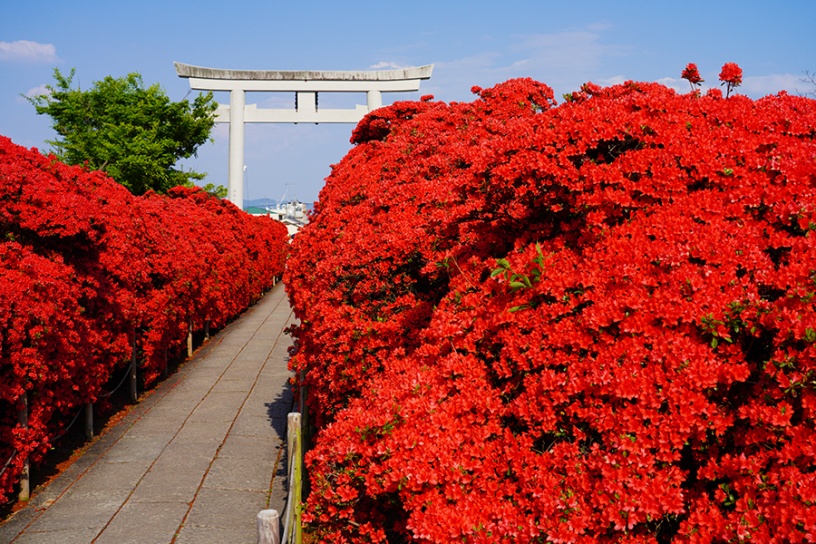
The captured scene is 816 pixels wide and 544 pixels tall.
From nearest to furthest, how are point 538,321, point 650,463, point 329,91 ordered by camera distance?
point 650,463 → point 538,321 → point 329,91

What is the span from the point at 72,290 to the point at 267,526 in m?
5.24

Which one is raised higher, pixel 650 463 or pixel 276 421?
pixel 650 463

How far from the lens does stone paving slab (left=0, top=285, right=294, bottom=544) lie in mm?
5934

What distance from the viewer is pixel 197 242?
45.1ft

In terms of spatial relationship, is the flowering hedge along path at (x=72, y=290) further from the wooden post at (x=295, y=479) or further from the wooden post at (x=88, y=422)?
the wooden post at (x=295, y=479)

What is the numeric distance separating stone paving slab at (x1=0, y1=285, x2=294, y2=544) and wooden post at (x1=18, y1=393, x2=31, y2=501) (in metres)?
0.12

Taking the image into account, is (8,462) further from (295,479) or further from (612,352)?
(612,352)

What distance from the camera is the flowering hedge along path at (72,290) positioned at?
20.9ft

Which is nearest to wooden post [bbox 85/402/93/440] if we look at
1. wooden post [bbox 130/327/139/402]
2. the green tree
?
wooden post [bbox 130/327/139/402]

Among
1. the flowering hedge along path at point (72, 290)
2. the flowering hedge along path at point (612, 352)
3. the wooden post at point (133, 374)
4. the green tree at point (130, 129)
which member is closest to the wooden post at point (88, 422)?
the flowering hedge along path at point (72, 290)

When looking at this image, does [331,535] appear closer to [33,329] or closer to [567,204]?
[567,204]

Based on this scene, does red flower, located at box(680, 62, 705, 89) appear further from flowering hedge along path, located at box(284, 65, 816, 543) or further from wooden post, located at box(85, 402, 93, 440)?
wooden post, located at box(85, 402, 93, 440)

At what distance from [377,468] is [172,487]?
4722mm

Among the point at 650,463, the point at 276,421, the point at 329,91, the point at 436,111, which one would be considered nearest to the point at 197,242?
the point at 276,421
